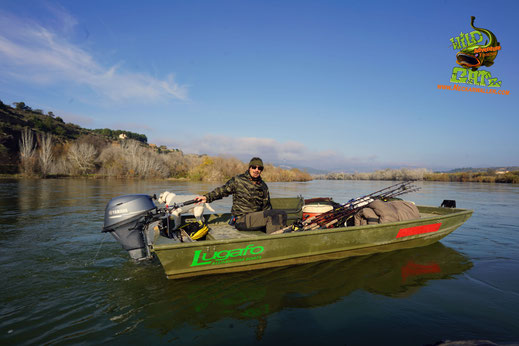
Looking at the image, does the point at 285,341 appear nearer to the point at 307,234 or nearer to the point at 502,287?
the point at 307,234

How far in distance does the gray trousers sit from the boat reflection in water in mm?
769

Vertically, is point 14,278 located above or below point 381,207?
below

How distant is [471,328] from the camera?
321cm

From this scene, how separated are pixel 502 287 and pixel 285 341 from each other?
394 cm

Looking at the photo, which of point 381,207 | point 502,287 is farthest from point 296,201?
point 502,287

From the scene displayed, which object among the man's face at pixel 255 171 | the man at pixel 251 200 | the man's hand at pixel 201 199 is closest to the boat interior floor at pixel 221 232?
the man at pixel 251 200

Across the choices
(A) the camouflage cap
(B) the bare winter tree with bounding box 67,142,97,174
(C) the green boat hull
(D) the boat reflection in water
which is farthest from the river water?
(B) the bare winter tree with bounding box 67,142,97,174

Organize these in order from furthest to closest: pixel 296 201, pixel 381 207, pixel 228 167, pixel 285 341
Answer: pixel 228 167 < pixel 296 201 < pixel 381 207 < pixel 285 341

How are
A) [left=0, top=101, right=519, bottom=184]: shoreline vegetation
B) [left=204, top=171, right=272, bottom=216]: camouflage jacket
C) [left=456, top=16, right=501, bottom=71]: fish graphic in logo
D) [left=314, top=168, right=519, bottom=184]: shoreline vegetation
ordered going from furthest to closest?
1. [left=314, top=168, right=519, bottom=184]: shoreline vegetation
2. [left=0, top=101, right=519, bottom=184]: shoreline vegetation
3. [left=456, top=16, right=501, bottom=71]: fish graphic in logo
4. [left=204, top=171, right=272, bottom=216]: camouflage jacket

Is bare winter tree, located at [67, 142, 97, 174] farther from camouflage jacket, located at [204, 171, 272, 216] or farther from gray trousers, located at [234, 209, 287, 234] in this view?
gray trousers, located at [234, 209, 287, 234]

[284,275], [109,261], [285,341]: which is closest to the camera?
[285,341]

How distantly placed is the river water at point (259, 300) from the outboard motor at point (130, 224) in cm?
47

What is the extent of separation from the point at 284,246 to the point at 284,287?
26.5 inches

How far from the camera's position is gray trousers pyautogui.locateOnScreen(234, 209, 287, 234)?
5.09 meters
